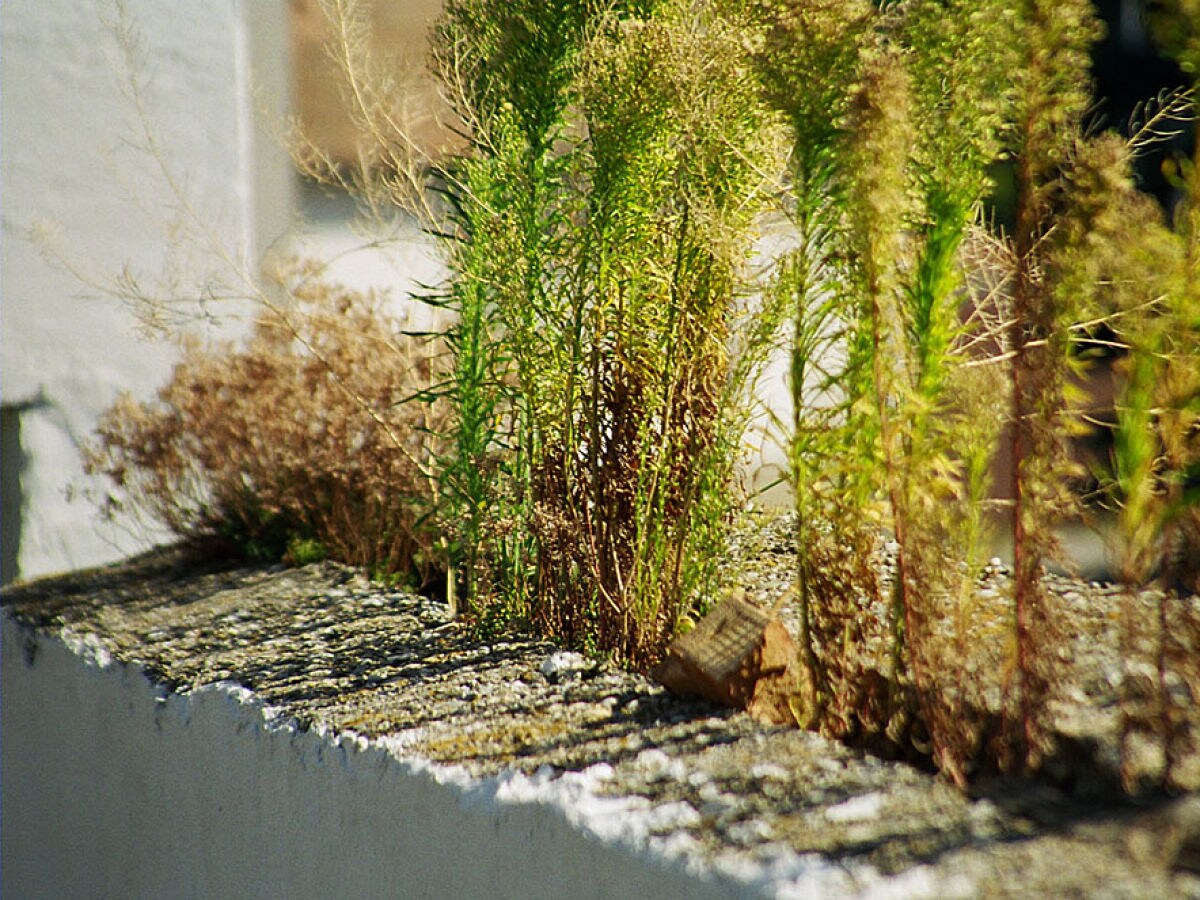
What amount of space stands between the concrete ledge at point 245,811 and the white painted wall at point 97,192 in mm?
1461

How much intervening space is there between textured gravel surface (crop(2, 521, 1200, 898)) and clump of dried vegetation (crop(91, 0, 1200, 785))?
0.14 metres

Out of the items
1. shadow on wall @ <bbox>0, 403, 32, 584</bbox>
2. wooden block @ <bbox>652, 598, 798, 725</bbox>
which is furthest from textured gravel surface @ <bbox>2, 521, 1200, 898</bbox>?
shadow on wall @ <bbox>0, 403, 32, 584</bbox>

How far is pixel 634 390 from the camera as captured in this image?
2.94m

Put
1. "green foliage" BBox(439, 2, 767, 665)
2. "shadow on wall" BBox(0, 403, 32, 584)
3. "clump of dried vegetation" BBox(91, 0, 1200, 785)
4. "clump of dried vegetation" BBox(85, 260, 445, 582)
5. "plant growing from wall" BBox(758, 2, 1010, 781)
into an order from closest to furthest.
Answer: "clump of dried vegetation" BBox(91, 0, 1200, 785) < "plant growing from wall" BBox(758, 2, 1010, 781) < "green foliage" BBox(439, 2, 767, 665) < "clump of dried vegetation" BBox(85, 260, 445, 582) < "shadow on wall" BBox(0, 403, 32, 584)

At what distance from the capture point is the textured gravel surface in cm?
169

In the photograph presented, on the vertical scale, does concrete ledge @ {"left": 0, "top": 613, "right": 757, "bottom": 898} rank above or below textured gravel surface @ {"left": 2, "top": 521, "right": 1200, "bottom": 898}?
below

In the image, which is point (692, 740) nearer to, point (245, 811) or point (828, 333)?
point (828, 333)

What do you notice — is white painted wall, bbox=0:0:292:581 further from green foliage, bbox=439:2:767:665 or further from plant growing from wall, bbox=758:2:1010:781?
plant growing from wall, bbox=758:2:1010:781

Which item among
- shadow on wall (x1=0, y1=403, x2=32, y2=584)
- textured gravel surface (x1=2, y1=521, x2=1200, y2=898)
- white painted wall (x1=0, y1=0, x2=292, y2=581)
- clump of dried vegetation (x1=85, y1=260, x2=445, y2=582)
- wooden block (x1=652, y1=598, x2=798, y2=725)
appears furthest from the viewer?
shadow on wall (x1=0, y1=403, x2=32, y2=584)

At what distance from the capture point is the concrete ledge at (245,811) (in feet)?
6.77

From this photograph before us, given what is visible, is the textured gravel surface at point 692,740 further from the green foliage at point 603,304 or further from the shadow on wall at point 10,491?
the shadow on wall at point 10,491

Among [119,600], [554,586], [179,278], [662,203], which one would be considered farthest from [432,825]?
[179,278]

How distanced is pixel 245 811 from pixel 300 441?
1.67 meters

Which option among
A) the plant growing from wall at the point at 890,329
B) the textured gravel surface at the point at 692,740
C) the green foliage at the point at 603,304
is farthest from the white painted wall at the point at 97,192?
the plant growing from wall at the point at 890,329
